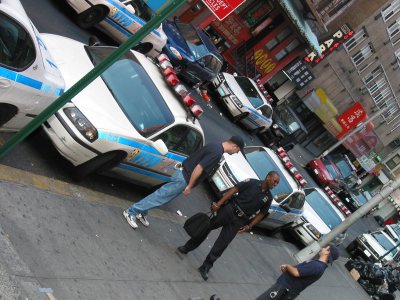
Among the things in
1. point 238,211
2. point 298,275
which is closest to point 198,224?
point 238,211

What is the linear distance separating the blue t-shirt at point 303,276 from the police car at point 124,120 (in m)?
2.48

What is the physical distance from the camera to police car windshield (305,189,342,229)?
18047 millimetres

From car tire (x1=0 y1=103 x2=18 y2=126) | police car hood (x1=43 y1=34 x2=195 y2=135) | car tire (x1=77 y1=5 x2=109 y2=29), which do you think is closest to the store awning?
car tire (x1=77 y1=5 x2=109 y2=29)

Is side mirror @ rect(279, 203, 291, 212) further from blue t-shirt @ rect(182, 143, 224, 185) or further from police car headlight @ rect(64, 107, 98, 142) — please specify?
police car headlight @ rect(64, 107, 98, 142)

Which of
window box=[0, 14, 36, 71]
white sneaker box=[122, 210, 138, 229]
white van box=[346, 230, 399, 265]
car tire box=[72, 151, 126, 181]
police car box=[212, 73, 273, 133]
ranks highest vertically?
window box=[0, 14, 36, 71]

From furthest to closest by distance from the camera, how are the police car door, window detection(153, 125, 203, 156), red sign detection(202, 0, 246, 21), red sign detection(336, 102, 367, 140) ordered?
1. red sign detection(336, 102, 367, 140)
2. red sign detection(202, 0, 246, 21)
3. window detection(153, 125, 203, 156)
4. the police car door

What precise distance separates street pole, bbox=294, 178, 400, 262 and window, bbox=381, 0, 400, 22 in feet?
90.3

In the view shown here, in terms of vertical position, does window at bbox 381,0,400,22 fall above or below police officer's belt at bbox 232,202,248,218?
above

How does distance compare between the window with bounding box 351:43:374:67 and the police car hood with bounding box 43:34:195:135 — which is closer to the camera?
the police car hood with bounding box 43:34:195:135

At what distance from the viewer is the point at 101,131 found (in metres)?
7.81

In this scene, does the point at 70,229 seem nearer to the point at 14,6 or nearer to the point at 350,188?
the point at 14,6

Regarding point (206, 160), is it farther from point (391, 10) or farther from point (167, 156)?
point (391, 10)

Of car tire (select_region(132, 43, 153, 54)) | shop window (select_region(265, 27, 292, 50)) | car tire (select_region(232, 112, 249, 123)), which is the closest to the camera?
car tire (select_region(132, 43, 153, 54))

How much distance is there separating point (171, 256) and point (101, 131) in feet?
7.12
